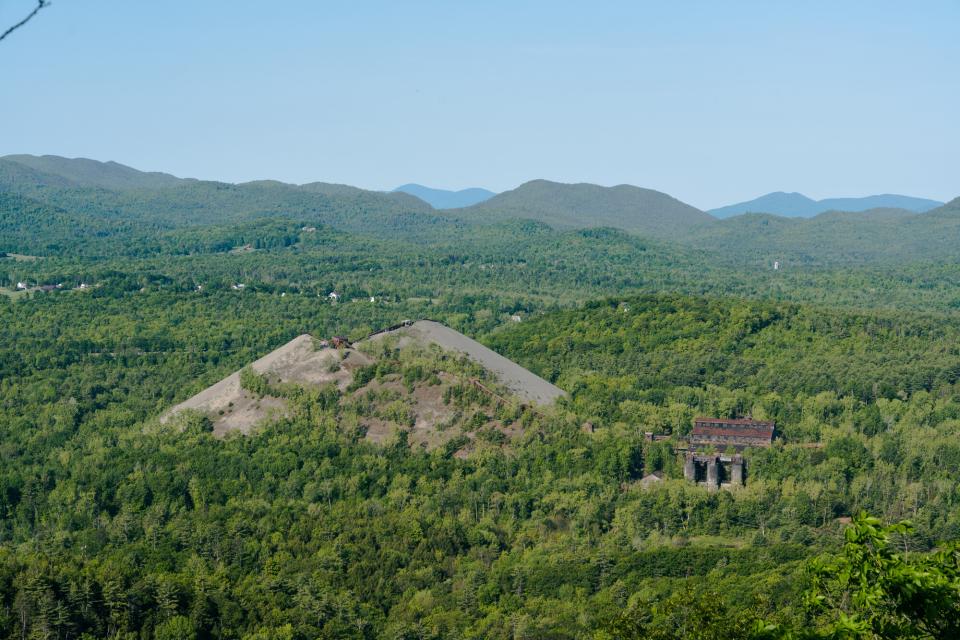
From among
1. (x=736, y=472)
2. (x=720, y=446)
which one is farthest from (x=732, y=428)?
(x=736, y=472)

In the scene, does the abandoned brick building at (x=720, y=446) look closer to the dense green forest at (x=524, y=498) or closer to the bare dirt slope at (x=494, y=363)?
the dense green forest at (x=524, y=498)

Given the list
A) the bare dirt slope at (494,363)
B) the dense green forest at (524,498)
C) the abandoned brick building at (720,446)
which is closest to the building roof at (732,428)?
the abandoned brick building at (720,446)

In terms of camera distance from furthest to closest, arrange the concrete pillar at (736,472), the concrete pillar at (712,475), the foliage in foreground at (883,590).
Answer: the concrete pillar at (712,475)
the concrete pillar at (736,472)
the foliage in foreground at (883,590)

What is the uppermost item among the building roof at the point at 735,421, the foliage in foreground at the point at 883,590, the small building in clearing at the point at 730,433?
the foliage in foreground at the point at 883,590

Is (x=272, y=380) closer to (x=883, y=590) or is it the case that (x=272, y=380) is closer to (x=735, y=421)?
(x=735, y=421)

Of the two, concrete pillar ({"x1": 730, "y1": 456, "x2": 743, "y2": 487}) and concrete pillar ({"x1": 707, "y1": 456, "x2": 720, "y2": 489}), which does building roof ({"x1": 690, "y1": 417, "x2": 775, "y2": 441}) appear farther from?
concrete pillar ({"x1": 707, "y1": 456, "x2": 720, "y2": 489})

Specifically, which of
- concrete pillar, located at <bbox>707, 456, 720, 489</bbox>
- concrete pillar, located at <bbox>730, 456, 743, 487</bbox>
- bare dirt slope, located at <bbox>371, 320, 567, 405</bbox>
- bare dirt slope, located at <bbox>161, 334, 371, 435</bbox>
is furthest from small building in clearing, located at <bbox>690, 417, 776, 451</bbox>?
bare dirt slope, located at <bbox>161, 334, 371, 435</bbox>
